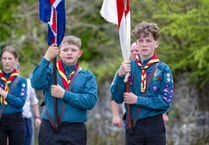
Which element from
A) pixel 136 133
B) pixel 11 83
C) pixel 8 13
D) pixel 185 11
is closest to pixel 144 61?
pixel 136 133

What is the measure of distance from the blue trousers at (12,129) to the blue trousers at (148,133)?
2101 millimetres

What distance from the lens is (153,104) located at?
5551 millimetres

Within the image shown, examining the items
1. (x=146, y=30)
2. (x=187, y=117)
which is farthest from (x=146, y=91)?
(x=187, y=117)

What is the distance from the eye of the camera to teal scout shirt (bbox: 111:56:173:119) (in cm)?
556

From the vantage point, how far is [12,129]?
694 cm

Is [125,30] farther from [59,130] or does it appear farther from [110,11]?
[59,130]

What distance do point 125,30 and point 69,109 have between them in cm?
121

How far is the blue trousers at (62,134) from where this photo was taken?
564 centimetres

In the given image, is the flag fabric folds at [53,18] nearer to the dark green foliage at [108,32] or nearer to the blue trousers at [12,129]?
the blue trousers at [12,129]

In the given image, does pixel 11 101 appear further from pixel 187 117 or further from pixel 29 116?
pixel 187 117

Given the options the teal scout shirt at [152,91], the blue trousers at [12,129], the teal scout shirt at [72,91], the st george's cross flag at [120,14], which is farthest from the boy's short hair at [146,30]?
the blue trousers at [12,129]

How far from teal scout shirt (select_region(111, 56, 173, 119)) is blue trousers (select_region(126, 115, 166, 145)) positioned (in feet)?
0.25

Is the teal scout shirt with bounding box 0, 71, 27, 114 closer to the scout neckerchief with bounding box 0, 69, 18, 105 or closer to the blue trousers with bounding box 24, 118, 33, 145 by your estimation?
the scout neckerchief with bounding box 0, 69, 18, 105

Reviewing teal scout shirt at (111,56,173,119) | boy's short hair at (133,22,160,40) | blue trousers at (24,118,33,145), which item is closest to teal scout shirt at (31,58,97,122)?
teal scout shirt at (111,56,173,119)
